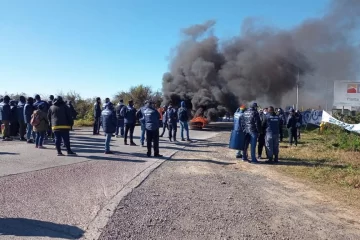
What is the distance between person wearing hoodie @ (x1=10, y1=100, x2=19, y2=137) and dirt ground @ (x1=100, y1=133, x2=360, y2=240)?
26.4 feet

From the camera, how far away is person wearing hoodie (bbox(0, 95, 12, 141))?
13062mm

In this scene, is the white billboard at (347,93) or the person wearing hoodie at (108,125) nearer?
the person wearing hoodie at (108,125)

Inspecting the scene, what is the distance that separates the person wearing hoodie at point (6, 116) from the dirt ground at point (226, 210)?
7987mm

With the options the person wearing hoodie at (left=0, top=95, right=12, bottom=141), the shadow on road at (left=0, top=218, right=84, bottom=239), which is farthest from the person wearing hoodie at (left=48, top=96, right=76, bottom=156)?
the shadow on road at (left=0, top=218, right=84, bottom=239)

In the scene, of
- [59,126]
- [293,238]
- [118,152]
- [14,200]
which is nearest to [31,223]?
[14,200]

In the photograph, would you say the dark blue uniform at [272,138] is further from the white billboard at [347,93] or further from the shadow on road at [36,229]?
the white billboard at [347,93]

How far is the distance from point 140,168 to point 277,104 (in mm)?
30156

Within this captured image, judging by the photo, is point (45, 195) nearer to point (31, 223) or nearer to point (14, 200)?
point (14, 200)

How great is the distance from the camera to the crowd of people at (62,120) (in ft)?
31.5

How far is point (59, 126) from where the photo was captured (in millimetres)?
9445

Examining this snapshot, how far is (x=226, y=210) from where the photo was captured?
Answer: 207 inches

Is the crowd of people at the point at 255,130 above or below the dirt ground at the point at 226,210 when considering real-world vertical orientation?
above

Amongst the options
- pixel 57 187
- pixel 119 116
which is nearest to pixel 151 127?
pixel 57 187

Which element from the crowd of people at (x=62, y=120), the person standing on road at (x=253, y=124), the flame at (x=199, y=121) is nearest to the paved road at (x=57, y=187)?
the crowd of people at (x=62, y=120)
